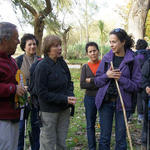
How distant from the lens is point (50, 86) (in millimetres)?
2932

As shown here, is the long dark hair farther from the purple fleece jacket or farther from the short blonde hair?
the short blonde hair

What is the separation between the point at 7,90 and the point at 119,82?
1561 millimetres

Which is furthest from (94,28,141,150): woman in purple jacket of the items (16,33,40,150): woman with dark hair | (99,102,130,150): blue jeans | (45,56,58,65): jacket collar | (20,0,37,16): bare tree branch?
(20,0,37,16): bare tree branch

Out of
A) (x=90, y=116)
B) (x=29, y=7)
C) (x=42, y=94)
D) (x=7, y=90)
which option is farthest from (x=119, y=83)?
(x=29, y=7)

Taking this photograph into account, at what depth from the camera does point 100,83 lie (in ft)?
10.5

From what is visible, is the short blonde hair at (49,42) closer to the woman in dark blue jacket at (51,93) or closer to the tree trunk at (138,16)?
the woman in dark blue jacket at (51,93)

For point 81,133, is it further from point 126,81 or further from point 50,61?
point 50,61

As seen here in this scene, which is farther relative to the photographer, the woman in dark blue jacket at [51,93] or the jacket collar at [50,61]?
the jacket collar at [50,61]

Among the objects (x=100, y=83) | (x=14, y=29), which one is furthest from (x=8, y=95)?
(x=100, y=83)

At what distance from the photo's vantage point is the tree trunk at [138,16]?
7.67 meters

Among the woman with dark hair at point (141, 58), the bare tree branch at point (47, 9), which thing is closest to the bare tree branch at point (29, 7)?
the bare tree branch at point (47, 9)

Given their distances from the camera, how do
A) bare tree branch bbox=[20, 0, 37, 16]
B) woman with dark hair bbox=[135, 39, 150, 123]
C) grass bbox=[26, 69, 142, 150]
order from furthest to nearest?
1. bare tree branch bbox=[20, 0, 37, 16]
2. woman with dark hair bbox=[135, 39, 150, 123]
3. grass bbox=[26, 69, 142, 150]

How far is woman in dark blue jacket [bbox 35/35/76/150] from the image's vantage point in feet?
9.45

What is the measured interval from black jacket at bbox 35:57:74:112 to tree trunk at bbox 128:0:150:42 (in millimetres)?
5369
